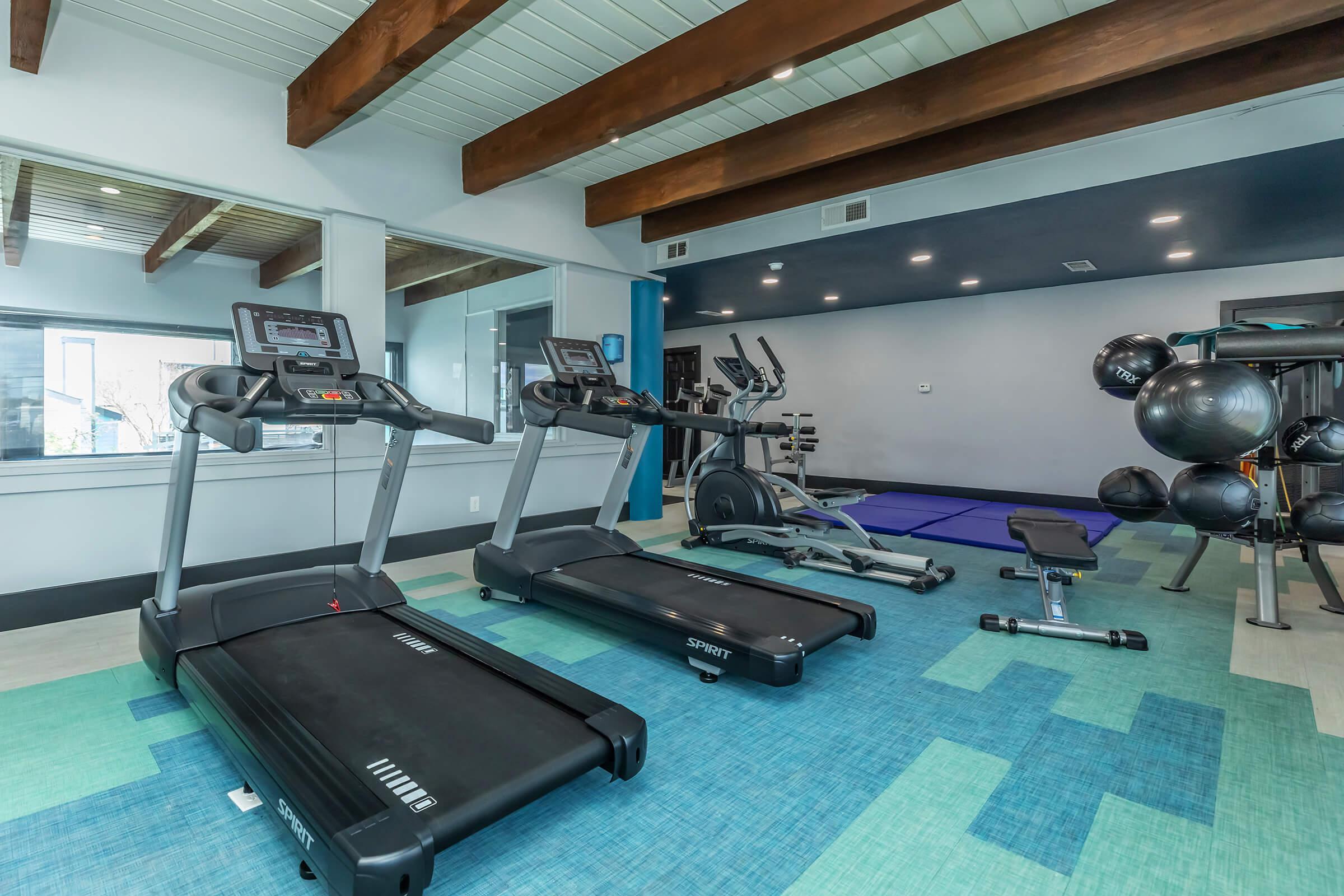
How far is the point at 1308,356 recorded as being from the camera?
2896 millimetres

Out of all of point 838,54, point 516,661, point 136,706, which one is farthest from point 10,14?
point 838,54

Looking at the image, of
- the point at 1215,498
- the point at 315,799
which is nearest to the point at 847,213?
the point at 1215,498

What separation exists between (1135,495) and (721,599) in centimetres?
235

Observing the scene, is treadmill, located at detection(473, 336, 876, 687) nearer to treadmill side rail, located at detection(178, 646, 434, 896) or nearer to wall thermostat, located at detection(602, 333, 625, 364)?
treadmill side rail, located at detection(178, 646, 434, 896)

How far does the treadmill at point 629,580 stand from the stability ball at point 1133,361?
199 centimetres

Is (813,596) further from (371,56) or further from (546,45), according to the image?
(371,56)

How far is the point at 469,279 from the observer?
509cm

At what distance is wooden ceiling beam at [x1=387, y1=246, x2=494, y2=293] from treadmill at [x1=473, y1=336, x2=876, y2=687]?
142 cm

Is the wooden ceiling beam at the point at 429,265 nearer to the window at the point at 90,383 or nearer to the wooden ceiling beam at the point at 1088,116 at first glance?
the window at the point at 90,383

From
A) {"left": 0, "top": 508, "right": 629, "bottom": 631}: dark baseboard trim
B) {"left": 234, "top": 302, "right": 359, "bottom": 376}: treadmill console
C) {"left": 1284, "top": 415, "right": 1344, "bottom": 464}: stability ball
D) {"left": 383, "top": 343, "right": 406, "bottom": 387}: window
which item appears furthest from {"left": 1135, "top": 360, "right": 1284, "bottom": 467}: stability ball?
{"left": 383, "top": 343, "right": 406, "bottom": 387}: window

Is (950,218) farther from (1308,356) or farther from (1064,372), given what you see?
(1064,372)

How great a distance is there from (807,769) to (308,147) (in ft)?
14.4

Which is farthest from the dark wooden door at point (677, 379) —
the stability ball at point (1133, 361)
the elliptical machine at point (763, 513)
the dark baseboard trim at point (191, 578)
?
the stability ball at point (1133, 361)

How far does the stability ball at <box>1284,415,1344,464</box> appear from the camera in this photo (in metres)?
3.05
